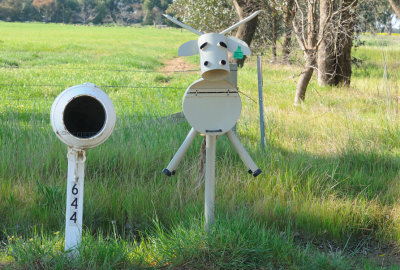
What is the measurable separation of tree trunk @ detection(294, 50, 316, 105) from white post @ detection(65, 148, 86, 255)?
5896mm

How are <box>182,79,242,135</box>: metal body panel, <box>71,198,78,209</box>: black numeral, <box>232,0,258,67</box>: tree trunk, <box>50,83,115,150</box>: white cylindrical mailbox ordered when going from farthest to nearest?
<box>232,0,258,67</box>: tree trunk
<box>182,79,242,135</box>: metal body panel
<box>71,198,78,209</box>: black numeral
<box>50,83,115,150</box>: white cylindrical mailbox

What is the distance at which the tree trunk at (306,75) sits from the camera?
27.7 ft

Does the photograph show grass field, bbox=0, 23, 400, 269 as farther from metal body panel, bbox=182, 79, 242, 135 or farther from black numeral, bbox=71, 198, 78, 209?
metal body panel, bbox=182, 79, 242, 135

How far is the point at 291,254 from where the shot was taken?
127 inches

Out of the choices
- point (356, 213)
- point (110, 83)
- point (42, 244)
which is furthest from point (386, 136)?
point (110, 83)

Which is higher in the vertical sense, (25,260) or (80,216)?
(80,216)

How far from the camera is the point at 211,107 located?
10.8 feet

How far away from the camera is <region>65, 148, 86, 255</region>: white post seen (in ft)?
10.1

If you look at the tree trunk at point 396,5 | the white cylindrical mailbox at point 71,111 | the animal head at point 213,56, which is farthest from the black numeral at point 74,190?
the tree trunk at point 396,5

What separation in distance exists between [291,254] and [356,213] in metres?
1.05

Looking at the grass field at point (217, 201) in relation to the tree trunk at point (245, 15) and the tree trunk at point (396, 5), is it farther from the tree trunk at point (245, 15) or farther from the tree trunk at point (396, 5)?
the tree trunk at point (245, 15)

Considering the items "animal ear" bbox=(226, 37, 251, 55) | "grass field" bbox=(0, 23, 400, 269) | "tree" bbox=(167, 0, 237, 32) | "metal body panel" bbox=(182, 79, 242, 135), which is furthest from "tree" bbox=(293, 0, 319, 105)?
"tree" bbox=(167, 0, 237, 32)

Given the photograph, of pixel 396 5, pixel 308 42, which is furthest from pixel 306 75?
pixel 396 5

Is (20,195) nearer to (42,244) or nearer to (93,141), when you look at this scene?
(42,244)
